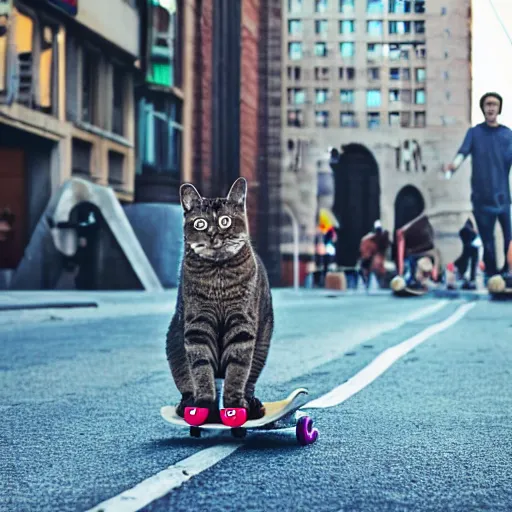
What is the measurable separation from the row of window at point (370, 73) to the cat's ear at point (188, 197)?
41.1 ft

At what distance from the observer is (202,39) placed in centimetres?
4581

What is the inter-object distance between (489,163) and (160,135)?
56.6ft

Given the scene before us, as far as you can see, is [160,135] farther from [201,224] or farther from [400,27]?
[201,224]

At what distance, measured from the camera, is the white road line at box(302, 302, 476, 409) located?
5.58 m

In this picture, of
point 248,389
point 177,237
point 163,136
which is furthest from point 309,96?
point 248,389

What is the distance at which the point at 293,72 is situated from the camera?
6725 cm

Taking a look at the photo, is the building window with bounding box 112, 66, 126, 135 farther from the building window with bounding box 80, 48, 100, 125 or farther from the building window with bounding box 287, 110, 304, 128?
the building window with bounding box 287, 110, 304, 128

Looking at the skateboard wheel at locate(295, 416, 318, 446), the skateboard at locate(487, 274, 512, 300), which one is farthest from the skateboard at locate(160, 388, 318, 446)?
the skateboard at locate(487, 274, 512, 300)

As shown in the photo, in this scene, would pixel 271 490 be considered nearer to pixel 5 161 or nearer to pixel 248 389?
pixel 248 389

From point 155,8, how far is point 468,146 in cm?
1619

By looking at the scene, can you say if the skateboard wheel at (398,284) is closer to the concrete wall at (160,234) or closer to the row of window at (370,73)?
the row of window at (370,73)

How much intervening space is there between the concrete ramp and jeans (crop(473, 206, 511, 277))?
9.54m

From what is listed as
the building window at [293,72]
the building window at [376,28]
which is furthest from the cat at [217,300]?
the building window at [293,72]

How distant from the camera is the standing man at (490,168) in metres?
27.7
